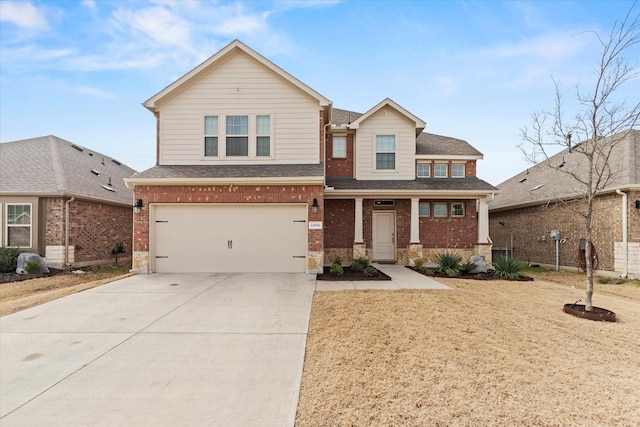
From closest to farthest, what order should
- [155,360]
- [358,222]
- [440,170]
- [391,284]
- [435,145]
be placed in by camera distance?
[155,360], [391,284], [358,222], [440,170], [435,145]

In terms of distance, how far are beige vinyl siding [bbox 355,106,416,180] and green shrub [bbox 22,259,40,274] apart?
12.8 m

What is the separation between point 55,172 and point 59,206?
6.32ft

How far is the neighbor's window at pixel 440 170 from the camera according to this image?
14.9m

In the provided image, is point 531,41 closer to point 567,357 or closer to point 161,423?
point 567,357

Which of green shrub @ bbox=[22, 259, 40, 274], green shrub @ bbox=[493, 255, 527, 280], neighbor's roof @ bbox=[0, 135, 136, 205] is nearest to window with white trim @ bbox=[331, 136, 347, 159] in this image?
green shrub @ bbox=[493, 255, 527, 280]

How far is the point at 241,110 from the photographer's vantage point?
1163 cm

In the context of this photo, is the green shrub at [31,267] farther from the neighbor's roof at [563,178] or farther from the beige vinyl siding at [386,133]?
the neighbor's roof at [563,178]

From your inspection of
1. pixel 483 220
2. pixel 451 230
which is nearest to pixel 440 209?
pixel 451 230

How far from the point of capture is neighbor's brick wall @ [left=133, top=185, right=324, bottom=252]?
1059 cm

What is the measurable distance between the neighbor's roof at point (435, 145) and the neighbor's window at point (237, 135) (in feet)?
14.5

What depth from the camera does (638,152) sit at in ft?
42.2

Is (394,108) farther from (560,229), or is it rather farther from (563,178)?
(560,229)

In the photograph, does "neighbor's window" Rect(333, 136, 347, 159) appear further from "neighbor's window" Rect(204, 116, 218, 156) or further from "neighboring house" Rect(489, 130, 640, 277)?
"neighboring house" Rect(489, 130, 640, 277)

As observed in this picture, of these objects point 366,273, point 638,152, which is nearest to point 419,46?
point 366,273
